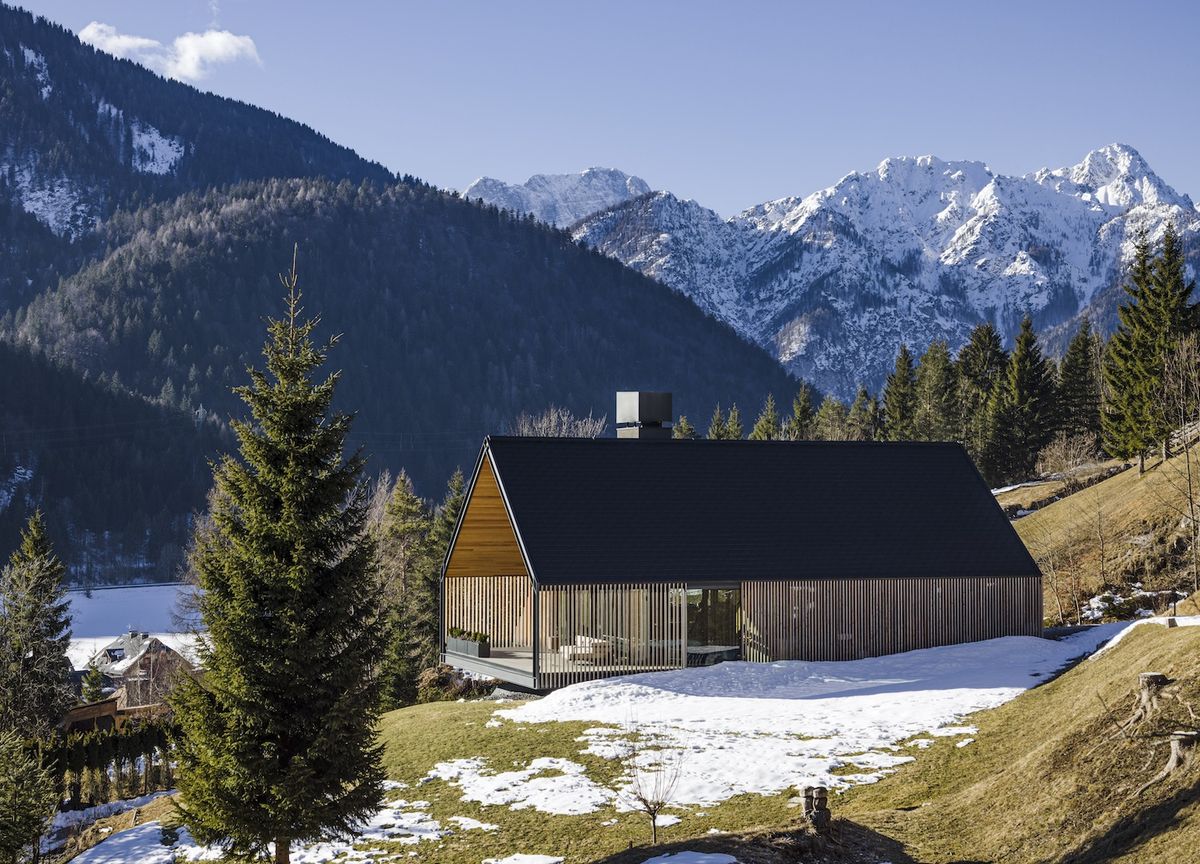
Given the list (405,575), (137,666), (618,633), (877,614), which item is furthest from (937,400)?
(618,633)

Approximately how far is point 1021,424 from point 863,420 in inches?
828

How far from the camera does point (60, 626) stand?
137 feet

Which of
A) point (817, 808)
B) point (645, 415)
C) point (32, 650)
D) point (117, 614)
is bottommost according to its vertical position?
point (117, 614)

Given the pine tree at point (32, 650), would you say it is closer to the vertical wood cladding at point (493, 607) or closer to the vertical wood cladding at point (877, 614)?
the vertical wood cladding at point (493, 607)

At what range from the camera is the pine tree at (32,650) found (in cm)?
3841

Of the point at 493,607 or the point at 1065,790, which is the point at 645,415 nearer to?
the point at 493,607

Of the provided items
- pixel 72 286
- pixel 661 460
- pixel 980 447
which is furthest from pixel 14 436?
pixel 661 460

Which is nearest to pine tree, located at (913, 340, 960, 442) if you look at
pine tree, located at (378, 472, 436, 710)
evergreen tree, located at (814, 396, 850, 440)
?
evergreen tree, located at (814, 396, 850, 440)

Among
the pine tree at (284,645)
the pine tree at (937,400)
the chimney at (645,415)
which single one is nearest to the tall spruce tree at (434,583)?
the chimney at (645,415)

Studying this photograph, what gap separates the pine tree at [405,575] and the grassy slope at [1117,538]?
20184 mm

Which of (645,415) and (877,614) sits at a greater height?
(645,415)

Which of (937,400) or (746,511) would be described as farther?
(937,400)

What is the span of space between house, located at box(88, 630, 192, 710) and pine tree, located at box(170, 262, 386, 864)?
3885 cm

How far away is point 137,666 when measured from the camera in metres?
70.0
